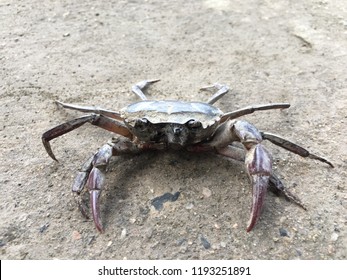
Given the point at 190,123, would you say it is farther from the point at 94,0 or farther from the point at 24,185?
the point at 94,0

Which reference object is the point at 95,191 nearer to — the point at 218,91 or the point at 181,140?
the point at 181,140

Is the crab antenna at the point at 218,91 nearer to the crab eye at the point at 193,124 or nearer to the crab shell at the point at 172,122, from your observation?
the crab shell at the point at 172,122

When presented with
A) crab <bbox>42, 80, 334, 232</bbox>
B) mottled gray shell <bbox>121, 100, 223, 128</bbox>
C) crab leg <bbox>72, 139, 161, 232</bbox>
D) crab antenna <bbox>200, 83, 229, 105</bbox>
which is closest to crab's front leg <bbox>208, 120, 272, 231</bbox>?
crab <bbox>42, 80, 334, 232</bbox>

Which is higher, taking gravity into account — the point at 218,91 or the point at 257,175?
the point at 257,175

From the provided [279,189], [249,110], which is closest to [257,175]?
[279,189]

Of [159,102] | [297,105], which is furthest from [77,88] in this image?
[297,105]

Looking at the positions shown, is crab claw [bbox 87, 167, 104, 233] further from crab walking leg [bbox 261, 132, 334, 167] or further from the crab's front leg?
crab walking leg [bbox 261, 132, 334, 167]

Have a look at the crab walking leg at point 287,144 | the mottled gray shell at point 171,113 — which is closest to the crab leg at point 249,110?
the mottled gray shell at point 171,113
